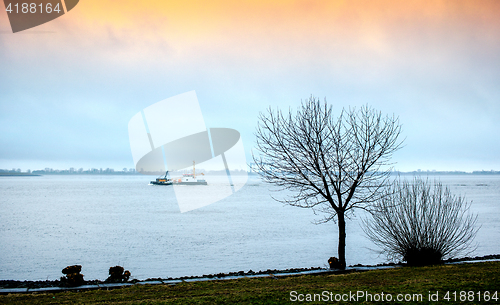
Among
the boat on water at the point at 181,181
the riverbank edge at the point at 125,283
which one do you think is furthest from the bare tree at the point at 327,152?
the boat on water at the point at 181,181

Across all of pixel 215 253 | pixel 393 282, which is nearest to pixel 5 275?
pixel 215 253

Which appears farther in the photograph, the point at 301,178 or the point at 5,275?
the point at 5,275

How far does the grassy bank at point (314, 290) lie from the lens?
22.5ft

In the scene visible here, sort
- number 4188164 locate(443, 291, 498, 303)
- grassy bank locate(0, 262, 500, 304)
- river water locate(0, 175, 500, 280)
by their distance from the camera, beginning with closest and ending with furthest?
number 4188164 locate(443, 291, 498, 303) < grassy bank locate(0, 262, 500, 304) < river water locate(0, 175, 500, 280)

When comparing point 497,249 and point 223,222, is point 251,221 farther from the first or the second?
point 497,249

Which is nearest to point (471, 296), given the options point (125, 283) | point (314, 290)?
point (314, 290)

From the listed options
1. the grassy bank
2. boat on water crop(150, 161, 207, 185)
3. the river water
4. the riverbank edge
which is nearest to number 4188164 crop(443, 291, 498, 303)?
the grassy bank

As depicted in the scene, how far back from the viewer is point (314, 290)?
7527mm

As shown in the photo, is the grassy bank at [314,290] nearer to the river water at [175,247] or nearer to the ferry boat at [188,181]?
the river water at [175,247]

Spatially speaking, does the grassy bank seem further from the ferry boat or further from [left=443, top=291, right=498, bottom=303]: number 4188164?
the ferry boat

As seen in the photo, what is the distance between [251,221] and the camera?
133ft

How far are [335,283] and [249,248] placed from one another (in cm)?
1608

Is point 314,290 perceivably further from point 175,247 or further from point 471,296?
point 175,247

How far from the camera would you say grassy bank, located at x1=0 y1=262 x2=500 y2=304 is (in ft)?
22.5
